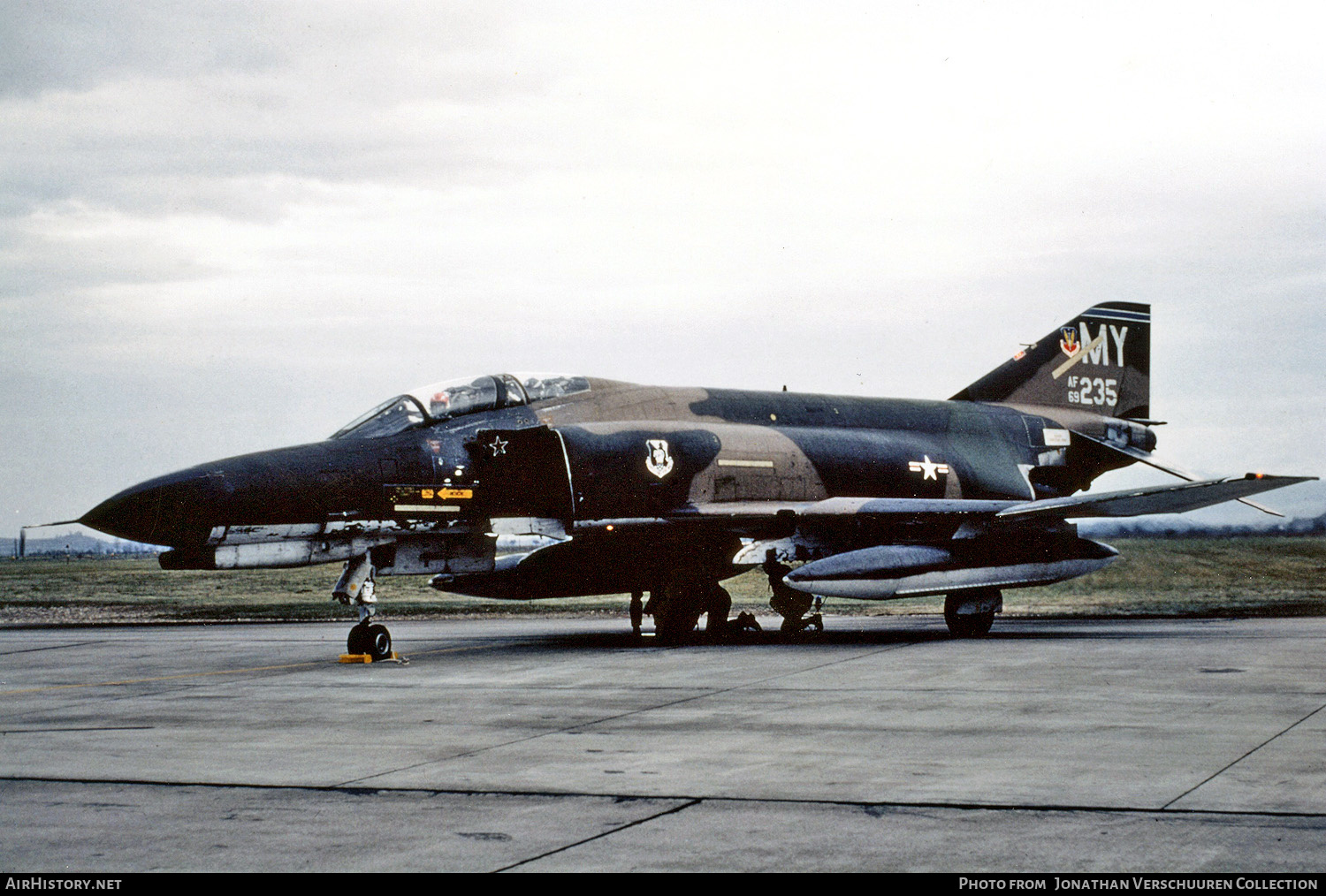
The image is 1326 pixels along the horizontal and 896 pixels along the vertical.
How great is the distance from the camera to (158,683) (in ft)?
38.5

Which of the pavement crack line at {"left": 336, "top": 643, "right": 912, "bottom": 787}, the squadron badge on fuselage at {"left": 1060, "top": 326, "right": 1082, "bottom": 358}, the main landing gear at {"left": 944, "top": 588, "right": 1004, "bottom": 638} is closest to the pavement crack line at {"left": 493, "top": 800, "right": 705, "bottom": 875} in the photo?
the pavement crack line at {"left": 336, "top": 643, "right": 912, "bottom": 787}

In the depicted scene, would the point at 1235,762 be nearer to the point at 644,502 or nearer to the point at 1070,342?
the point at 644,502

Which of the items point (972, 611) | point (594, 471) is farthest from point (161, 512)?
point (972, 611)

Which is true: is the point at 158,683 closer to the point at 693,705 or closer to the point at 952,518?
the point at 693,705

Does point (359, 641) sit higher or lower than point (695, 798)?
lower

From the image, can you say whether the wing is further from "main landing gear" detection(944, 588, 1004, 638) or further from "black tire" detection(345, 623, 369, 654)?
"black tire" detection(345, 623, 369, 654)

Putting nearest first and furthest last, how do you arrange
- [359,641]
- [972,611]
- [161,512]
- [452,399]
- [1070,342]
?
[161,512]
[359,641]
[452,399]
[972,611]
[1070,342]

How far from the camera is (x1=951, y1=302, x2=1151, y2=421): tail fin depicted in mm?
22281

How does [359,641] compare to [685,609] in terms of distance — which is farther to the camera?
[685,609]

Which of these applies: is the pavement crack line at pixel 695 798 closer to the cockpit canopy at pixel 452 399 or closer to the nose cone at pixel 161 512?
the nose cone at pixel 161 512

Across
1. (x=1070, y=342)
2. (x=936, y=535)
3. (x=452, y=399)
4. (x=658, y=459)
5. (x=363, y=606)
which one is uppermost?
(x=1070, y=342)

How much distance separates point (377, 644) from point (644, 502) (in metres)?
4.04

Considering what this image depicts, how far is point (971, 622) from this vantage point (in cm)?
1731

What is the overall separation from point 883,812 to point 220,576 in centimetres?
4230
